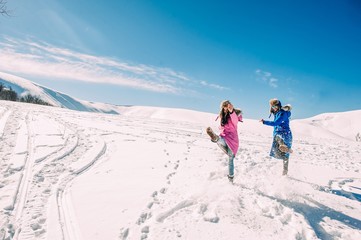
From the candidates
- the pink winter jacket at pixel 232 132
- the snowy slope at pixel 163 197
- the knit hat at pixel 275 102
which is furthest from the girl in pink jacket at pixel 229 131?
the knit hat at pixel 275 102

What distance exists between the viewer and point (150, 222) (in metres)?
4.31

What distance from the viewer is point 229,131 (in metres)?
6.63

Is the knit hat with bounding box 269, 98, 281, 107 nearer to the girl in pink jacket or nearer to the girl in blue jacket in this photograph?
the girl in blue jacket

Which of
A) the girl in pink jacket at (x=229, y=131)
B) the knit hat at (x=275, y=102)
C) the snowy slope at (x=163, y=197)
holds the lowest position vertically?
the snowy slope at (x=163, y=197)

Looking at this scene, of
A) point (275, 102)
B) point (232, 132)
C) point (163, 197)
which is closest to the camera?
point (163, 197)

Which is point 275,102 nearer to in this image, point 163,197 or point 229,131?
point 229,131

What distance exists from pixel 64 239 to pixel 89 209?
3.40 feet

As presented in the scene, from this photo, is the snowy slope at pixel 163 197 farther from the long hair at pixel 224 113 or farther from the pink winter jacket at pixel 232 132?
the long hair at pixel 224 113

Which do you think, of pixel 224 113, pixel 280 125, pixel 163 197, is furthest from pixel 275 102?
pixel 163 197

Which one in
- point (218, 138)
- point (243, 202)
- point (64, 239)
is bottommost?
point (64, 239)

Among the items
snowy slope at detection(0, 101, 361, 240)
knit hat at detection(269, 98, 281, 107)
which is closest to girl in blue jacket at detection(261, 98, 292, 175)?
knit hat at detection(269, 98, 281, 107)

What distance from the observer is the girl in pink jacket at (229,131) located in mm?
6496

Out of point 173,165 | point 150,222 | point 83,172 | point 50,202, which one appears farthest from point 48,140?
point 150,222

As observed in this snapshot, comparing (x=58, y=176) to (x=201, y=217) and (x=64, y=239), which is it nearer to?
(x=64, y=239)
